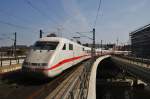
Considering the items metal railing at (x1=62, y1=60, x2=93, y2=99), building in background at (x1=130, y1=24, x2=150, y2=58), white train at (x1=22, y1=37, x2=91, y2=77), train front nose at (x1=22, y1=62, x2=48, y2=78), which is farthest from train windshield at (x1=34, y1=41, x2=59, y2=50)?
building in background at (x1=130, y1=24, x2=150, y2=58)

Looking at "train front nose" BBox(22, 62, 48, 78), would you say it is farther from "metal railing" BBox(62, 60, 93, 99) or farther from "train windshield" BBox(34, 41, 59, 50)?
"train windshield" BBox(34, 41, 59, 50)

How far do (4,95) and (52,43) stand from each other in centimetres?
658

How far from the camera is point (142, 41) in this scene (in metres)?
132

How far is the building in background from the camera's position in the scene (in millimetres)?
119213

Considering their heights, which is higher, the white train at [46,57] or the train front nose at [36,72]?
the white train at [46,57]

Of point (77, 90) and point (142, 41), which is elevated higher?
point (142, 41)

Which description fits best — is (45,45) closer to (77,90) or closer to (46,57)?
(46,57)

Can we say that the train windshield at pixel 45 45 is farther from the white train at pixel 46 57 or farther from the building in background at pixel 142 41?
the building in background at pixel 142 41

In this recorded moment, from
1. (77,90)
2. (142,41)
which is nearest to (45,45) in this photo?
(77,90)

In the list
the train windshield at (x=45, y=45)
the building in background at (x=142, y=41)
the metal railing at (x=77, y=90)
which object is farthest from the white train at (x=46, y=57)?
the building in background at (x=142, y=41)

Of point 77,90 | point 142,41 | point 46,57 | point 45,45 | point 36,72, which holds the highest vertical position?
point 142,41

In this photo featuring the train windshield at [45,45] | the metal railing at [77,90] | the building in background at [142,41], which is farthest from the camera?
the building in background at [142,41]

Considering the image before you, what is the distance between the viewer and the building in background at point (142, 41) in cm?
11921

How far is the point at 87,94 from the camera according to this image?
10.5 metres
